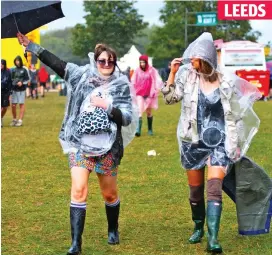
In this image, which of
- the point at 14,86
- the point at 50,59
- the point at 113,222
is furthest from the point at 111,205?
the point at 14,86

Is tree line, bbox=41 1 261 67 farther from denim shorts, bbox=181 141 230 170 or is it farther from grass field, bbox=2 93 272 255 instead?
denim shorts, bbox=181 141 230 170

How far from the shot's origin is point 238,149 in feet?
20.6

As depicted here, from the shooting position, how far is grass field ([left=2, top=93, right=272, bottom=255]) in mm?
6355

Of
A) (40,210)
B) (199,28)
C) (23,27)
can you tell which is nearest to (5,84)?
(40,210)

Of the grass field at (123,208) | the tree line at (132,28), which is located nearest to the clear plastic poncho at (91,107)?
the grass field at (123,208)

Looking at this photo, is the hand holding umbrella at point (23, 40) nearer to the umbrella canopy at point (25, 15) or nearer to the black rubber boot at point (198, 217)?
the umbrella canopy at point (25, 15)

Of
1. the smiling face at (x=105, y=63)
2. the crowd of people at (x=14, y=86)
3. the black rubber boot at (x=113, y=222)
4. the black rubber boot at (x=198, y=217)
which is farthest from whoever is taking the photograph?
the crowd of people at (x=14, y=86)

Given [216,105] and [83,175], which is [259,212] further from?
[83,175]

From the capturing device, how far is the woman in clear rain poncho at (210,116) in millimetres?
6121

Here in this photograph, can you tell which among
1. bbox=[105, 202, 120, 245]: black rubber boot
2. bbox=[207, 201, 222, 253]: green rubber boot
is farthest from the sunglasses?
bbox=[207, 201, 222, 253]: green rubber boot

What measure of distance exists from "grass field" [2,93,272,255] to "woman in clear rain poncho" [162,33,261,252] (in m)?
Result: 0.61

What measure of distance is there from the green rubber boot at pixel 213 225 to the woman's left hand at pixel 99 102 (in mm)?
1083

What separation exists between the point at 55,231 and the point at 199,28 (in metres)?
70.9

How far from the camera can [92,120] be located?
6.01m
